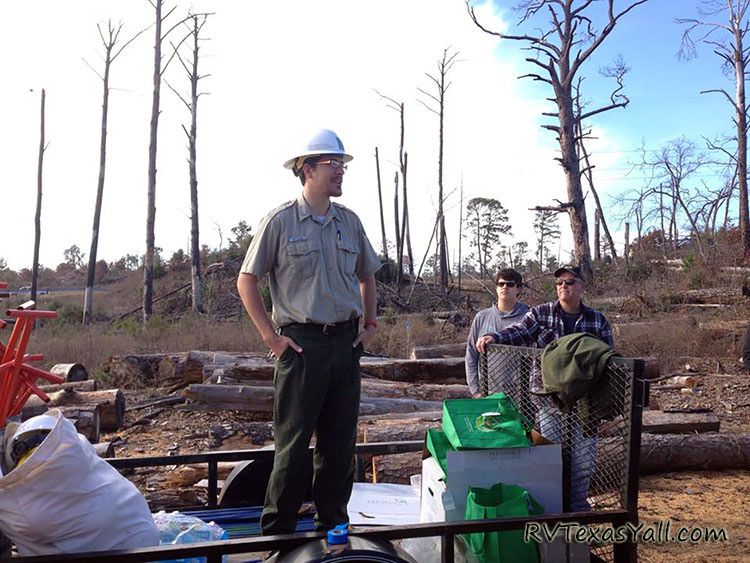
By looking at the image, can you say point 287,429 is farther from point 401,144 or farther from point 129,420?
point 401,144

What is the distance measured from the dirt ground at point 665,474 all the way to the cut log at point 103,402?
0.54 ft

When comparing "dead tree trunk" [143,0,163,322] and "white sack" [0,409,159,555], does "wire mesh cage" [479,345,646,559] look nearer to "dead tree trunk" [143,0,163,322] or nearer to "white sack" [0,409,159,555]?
"white sack" [0,409,159,555]

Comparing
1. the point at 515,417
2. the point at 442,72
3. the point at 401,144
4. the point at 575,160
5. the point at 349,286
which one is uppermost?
the point at 442,72

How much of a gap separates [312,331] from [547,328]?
6.87 ft

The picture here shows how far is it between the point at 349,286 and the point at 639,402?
136 centimetres

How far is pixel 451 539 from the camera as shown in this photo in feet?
8.03

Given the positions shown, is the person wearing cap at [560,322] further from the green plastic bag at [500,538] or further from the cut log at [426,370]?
the cut log at [426,370]

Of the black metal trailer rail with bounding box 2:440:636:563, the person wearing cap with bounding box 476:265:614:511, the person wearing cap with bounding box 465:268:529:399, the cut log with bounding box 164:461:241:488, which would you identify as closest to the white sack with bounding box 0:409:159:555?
the black metal trailer rail with bounding box 2:440:636:563

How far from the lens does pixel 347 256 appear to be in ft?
10.3

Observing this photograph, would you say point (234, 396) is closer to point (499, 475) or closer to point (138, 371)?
point (138, 371)

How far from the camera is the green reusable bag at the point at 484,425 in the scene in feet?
9.56

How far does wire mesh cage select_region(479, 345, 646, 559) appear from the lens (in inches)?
103

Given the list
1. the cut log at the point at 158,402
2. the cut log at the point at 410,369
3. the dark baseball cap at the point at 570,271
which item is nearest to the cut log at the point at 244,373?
the cut log at the point at 410,369

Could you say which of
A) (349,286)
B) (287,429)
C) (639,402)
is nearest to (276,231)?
(349,286)
